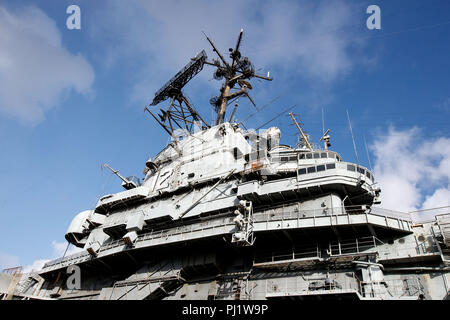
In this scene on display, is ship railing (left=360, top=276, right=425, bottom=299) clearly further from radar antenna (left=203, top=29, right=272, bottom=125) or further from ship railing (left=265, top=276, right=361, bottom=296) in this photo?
radar antenna (left=203, top=29, right=272, bottom=125)

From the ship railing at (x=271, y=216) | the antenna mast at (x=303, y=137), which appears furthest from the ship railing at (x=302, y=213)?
the antenna mast at (x=303, y=137)

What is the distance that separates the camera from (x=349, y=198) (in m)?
20.0

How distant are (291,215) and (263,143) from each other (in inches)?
384

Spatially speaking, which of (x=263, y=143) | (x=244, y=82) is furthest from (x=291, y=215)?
(x=244, y=82)

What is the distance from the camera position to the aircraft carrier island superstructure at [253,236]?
1580cm

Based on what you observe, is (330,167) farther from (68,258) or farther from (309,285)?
(68,258)

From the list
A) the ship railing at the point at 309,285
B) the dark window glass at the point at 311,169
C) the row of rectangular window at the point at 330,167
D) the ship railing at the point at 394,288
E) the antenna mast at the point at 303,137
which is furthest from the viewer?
the antenna mast at the point at 303,137

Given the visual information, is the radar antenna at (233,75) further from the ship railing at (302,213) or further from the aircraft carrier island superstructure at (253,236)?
the ship railing at (302,213)

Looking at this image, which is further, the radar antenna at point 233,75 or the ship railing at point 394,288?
the radar antenna at point 233,75

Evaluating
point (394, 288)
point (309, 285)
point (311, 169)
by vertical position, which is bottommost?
point (394, 288)

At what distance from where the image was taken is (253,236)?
1844 cm

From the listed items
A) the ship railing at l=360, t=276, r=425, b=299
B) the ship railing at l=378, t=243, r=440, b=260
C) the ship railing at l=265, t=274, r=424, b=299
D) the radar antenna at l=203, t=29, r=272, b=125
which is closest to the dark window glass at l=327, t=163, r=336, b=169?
the ship railing at l=378, t=243, r=440, b=260

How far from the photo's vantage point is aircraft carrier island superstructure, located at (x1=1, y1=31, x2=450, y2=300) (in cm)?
1580

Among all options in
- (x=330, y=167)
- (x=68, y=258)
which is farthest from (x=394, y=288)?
(x=68, y=258)
